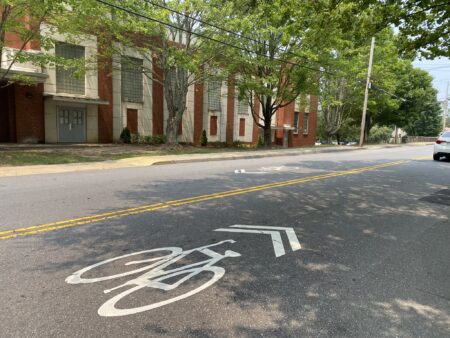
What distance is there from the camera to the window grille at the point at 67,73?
2069 cm

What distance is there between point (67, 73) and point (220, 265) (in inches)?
818

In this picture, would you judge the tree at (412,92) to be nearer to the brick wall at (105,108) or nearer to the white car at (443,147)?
the white car at (443,147)

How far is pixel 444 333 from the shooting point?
294 centimetres

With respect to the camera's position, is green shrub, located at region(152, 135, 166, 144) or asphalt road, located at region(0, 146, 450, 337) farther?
green shrub, located at region(152, 135, 166, 144)

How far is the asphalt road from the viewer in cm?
296

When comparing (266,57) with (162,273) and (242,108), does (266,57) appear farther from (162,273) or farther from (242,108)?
(162,273)

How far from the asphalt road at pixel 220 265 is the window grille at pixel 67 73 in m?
15.1

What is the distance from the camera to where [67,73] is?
2122cm

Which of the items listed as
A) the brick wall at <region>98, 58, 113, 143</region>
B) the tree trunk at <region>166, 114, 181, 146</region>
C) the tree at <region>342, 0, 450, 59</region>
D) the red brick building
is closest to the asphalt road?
the tree at <region>342, 0, 450, 59</region>

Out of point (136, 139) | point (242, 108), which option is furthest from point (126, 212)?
point (242, 108)

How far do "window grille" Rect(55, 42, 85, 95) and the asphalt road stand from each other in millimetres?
15091

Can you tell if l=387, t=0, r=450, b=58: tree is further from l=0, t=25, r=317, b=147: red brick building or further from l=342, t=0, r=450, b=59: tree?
l=0, t=25, r=317, b=147: red brick building

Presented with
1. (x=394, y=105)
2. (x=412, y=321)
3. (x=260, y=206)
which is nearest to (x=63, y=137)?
(x=260, y=206)

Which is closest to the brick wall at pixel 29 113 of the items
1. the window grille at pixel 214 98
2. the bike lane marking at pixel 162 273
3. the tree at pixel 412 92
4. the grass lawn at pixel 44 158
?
the grass lawn at pixel 44 158
